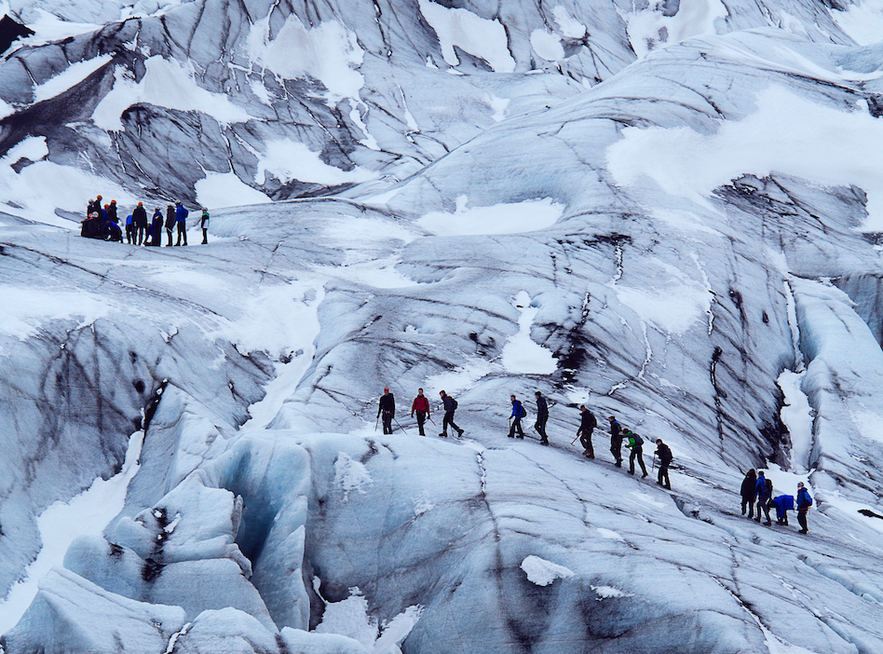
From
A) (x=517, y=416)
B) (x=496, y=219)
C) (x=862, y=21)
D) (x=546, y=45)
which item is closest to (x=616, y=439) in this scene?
(x=517, y=416)

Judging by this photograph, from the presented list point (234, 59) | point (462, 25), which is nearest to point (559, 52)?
point (462, 25)

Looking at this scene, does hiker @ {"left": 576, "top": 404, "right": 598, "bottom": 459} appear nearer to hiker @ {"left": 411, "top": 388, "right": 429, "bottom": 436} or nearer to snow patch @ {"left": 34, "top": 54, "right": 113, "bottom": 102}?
hiker @ {"left": 411, "top": 388, "right": 429, "bottom": 436}

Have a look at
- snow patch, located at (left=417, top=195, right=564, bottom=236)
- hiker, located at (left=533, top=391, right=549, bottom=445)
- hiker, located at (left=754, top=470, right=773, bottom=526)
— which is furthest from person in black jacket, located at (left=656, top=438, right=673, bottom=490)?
snow patch, located at (left=417, top=195, right=564, bottom=236)

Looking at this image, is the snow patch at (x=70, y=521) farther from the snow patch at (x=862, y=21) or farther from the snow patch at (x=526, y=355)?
the snow patch at (x=862, y=21)

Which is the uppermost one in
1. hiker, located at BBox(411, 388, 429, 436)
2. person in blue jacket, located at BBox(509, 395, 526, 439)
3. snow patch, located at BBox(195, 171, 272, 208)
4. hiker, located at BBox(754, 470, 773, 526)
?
hiker, located at BBox(411, 388, 429, 436)

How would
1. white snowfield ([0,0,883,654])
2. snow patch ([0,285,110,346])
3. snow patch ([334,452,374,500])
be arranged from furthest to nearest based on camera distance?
snow patch ([0,285,110,346]) < snow patch ([334,452,374,500]) < white snowfield ([0,0,883,654])

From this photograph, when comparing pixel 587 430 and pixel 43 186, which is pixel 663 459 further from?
pixel 43 186
